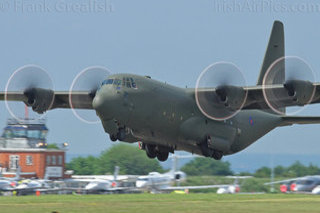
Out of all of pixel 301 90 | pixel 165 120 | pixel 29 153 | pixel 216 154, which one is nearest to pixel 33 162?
pixel 29 153

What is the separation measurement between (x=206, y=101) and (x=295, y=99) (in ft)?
15.7

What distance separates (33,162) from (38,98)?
37.6 m

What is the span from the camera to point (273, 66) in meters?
39.2

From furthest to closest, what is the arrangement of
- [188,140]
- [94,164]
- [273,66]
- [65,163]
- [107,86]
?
[65,163]
[94,164]
[273,66]
[188,140]
[107,86]

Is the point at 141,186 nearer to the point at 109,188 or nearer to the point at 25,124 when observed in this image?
the point at 109,188

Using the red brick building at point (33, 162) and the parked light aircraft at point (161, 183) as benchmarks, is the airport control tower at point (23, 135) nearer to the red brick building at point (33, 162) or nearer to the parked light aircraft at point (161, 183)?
the red brick building at point (33, 162)

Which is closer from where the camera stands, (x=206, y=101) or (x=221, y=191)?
(x=206, y=101)

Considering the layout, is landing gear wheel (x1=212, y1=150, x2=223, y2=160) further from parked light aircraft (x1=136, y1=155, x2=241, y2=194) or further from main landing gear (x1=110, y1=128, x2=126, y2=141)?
parked light aircraft (x1=136, y1=155, x2=241, y2=194)

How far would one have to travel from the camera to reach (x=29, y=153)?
2736 inches

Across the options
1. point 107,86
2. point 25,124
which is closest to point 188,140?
point 107,86

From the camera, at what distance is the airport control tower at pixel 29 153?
67.9 m

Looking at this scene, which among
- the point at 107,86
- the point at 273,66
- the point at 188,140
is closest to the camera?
the point at 107,86

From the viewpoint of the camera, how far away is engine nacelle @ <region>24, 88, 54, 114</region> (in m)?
32.8

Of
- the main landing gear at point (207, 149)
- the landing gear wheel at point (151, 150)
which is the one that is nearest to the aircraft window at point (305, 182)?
the main landing gear at point (207, 149)
